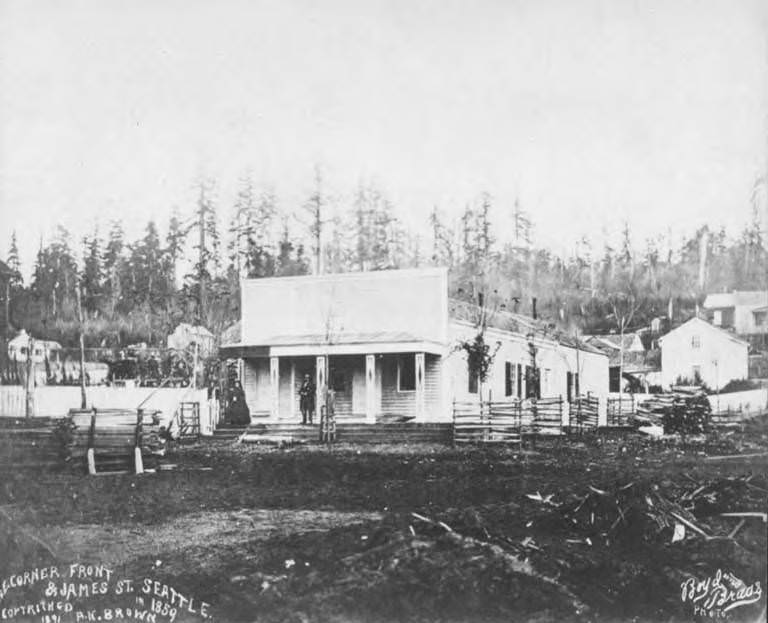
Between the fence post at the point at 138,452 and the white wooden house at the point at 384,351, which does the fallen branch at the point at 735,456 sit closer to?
the white wooden house at the point at 384,351

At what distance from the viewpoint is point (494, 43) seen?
577 cm

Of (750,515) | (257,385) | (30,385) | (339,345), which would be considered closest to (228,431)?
(257,385)

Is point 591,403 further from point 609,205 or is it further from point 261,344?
point 261,344

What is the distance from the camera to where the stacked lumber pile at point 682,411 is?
19.0 feet

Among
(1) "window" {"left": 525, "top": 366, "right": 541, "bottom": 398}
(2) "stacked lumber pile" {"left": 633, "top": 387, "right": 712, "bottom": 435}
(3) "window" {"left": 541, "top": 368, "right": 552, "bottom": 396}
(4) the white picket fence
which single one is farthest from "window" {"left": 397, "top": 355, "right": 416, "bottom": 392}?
(2) "stacked lumber pile" {"left": 633, "top": 387, "right": 712, "bottom": 435}

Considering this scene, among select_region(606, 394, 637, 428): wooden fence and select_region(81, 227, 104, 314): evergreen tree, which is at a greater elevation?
select_region(81, 227, 104, 314): evergreen tree

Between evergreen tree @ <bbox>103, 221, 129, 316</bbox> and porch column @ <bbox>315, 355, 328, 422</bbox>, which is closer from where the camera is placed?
evergreen tree @ <bbox>103, 221, 129, 316</bbox>

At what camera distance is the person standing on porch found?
21.0ft

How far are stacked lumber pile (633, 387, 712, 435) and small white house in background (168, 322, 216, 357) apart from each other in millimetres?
3300

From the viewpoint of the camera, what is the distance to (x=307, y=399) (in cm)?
659

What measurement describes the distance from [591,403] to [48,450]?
13.5 feet

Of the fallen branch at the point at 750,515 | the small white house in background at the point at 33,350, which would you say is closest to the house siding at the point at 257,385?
the small white house in background at the point at 33,350

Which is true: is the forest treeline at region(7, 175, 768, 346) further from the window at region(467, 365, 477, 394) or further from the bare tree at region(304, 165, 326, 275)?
the window at region(467, 365, 477, 394)

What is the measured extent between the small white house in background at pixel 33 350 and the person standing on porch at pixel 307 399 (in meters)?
1.86
